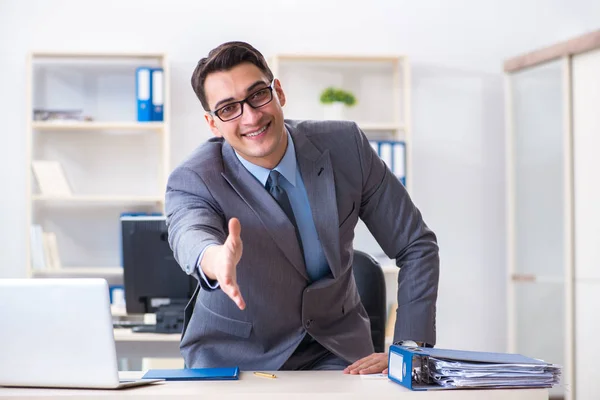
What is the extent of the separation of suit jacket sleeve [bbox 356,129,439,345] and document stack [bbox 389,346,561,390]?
0.45 metres

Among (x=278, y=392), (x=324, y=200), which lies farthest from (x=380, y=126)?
(x=278, y=392)

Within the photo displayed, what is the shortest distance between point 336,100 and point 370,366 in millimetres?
3160

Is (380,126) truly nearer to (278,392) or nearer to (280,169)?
(280,169)

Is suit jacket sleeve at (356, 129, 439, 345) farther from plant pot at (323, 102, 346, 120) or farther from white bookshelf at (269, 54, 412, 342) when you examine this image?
white bookshelf at (269, 54, 412, 342)

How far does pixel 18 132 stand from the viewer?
16.2 feet

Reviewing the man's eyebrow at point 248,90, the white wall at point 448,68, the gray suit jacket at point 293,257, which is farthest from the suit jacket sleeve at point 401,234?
the white wall at point 448,68

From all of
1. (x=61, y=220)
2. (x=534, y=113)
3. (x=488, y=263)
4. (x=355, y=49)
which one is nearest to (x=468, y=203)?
(x=488, y=263)

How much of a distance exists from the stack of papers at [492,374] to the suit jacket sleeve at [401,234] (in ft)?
1.55

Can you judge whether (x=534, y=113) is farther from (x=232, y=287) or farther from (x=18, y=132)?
(x=232, y=287)

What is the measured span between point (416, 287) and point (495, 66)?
3457 millimetres

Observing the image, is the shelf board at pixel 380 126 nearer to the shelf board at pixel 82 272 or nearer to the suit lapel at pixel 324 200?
the shelf board at pixel 82 272

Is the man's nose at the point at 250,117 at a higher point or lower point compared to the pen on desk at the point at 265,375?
higher

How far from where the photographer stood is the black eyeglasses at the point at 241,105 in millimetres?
2016

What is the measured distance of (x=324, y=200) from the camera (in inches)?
82.0
